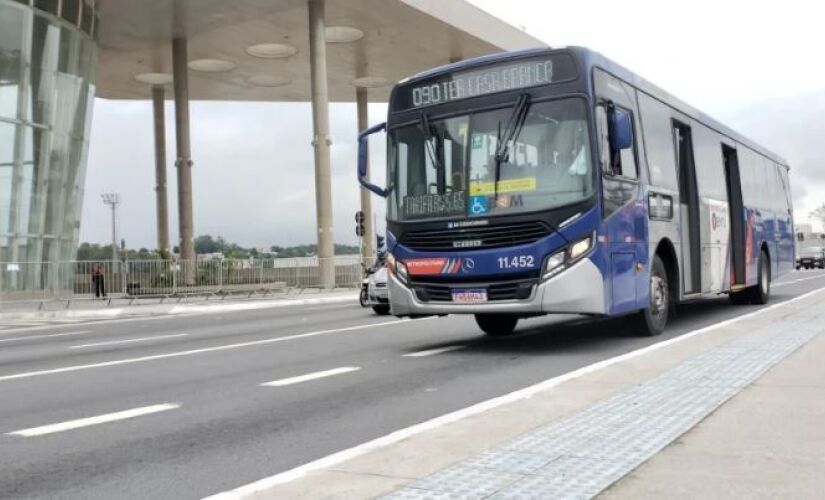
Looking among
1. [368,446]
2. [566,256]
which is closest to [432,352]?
[566,256]

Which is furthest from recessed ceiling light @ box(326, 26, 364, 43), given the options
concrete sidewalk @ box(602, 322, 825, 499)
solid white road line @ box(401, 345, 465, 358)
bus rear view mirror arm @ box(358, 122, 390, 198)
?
concrete sidewalk @ box(602, 322, 825, 499)

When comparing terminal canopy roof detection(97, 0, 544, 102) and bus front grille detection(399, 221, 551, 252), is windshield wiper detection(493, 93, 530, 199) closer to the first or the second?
bus front grille detection(399, 221, 551, 252)

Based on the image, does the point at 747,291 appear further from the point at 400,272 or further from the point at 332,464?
the point at 332,464

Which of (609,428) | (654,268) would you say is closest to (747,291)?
(654,268)

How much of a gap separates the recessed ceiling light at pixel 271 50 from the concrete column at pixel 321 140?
234 inches

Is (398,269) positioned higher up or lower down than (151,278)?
lower down

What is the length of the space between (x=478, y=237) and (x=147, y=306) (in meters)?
19.0

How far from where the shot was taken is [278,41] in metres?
41.3

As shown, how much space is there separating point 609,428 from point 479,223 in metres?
4.70

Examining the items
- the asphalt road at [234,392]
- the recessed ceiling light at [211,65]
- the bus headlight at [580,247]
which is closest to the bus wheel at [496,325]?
the asphalt road at [234,392]

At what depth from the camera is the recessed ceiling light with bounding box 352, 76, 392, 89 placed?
163ft

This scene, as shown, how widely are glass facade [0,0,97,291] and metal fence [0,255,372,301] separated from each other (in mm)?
587

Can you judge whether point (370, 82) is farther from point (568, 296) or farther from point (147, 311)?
point (568, 296)

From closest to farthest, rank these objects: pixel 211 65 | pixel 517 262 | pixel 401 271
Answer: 1. pixel 517 262
2. pixel 401 271
3. pixel 211 65
